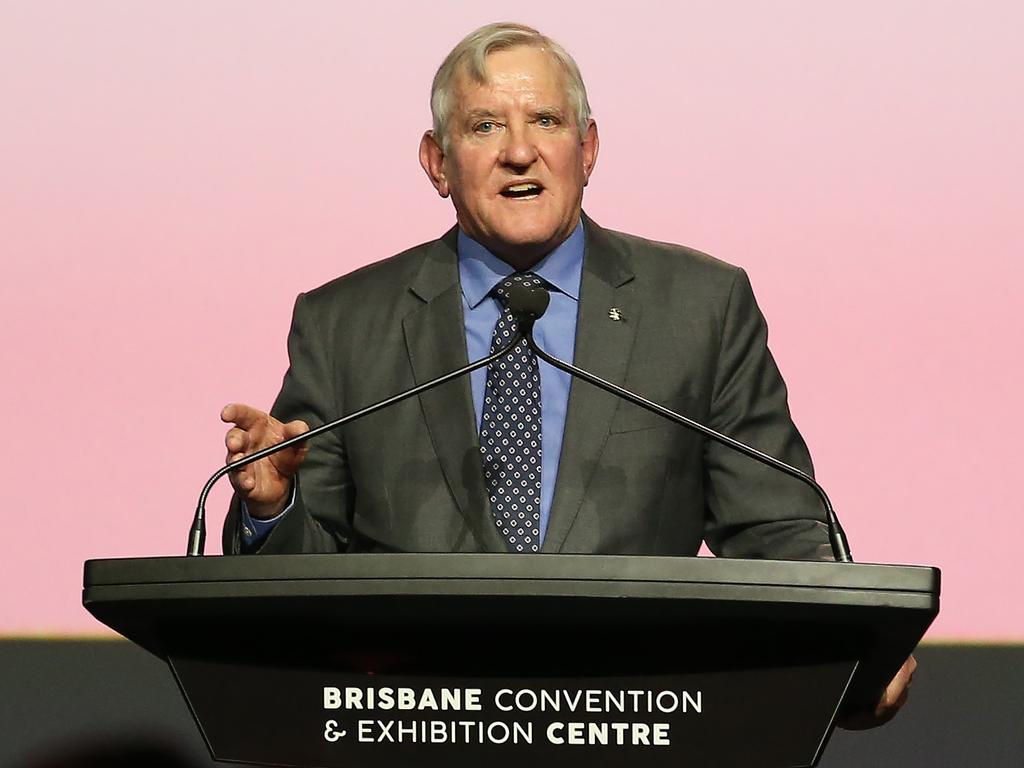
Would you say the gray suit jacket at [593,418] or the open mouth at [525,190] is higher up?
the open mouth at [525,190]

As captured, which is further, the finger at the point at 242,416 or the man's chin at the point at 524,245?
the man's chin at the point at 524,245

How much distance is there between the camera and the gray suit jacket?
1950mm

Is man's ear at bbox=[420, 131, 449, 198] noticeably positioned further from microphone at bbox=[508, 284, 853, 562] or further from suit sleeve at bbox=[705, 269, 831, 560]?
microphone at bbox=[508, 284, 853, 562]

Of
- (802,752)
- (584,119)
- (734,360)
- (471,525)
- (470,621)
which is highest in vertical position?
(584,119)

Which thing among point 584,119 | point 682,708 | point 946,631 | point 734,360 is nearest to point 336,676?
point 682,708

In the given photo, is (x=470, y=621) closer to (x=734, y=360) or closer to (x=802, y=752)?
(x=802, y=752)

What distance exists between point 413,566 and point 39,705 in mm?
1649

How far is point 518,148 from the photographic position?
2.10 meters

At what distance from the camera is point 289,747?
145 centimetres

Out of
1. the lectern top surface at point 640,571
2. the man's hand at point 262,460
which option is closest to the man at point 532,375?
the man's hand at point 262,460

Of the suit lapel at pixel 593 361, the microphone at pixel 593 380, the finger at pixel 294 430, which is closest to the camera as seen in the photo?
the microphone at pixel 593 380

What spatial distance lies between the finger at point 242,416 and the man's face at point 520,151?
0.66m

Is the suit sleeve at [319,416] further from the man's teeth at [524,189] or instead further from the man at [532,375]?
the man's teeth at [524,189]

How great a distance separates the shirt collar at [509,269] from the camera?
2158 mm
